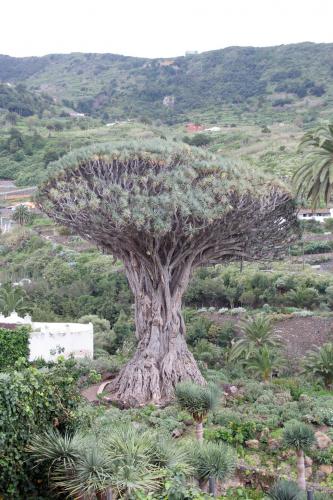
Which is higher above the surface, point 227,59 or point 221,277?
point 227,59

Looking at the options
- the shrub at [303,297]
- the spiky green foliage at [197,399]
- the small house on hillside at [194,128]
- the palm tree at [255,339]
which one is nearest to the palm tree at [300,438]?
the spiky green foliage at [197,399]

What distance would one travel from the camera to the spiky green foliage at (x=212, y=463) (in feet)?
27.8

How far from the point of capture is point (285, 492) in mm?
8867

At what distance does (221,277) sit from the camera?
35.0m

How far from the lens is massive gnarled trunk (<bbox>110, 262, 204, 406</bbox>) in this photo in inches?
673

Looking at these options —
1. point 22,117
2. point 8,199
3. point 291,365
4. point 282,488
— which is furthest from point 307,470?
point 22,117

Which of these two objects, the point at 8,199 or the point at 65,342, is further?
the point at 8,199

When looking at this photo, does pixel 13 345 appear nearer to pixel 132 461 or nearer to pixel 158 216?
pixel 158 216

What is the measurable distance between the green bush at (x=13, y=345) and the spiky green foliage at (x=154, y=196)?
4.69 meters

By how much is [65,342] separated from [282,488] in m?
15.5

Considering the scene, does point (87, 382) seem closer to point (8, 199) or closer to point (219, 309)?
point (219, 309)

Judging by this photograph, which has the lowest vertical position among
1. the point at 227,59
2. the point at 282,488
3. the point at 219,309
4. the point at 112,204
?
the point at 219,309

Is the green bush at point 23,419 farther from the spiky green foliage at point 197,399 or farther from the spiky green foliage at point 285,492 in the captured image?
the spiky green foliage at point 285,492

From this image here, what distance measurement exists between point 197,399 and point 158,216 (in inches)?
237
